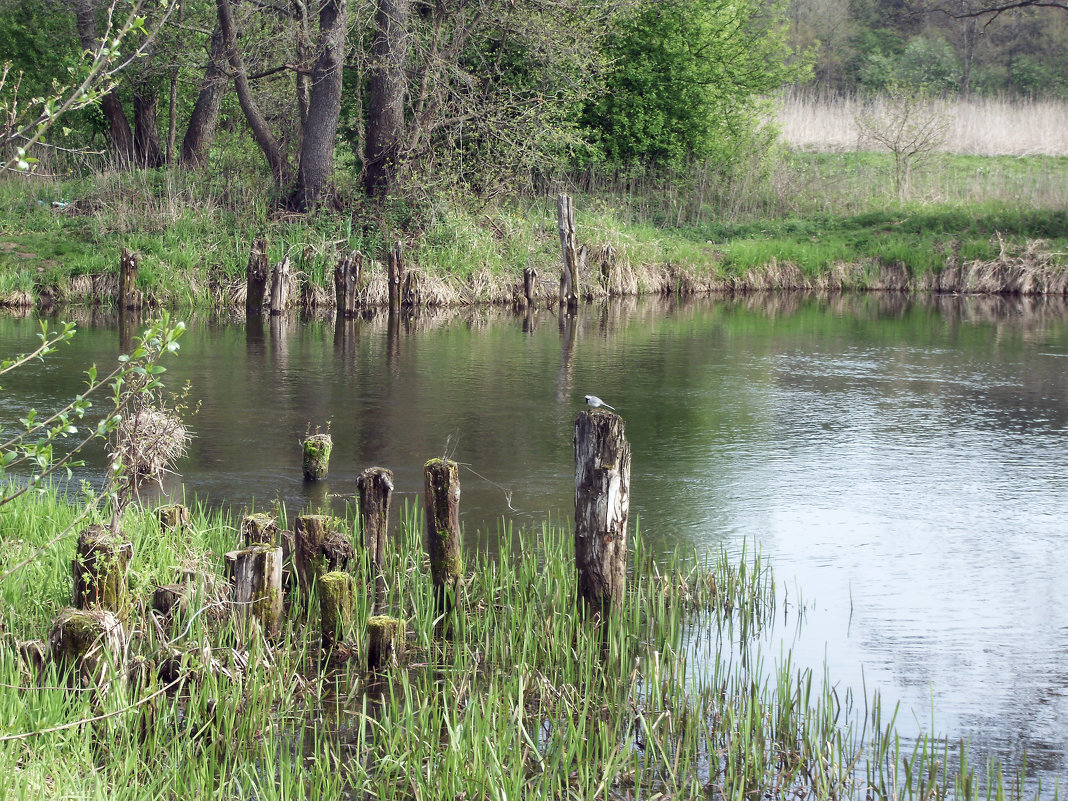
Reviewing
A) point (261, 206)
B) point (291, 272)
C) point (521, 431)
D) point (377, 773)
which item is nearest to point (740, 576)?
point (377, 773)

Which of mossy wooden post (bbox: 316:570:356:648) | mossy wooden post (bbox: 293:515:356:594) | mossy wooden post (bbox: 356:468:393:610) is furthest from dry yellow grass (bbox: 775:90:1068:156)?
mossy wooden post (bbox: 316:570:356:648)

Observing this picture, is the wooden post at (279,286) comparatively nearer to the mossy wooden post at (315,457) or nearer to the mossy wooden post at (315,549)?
the mossy wooden post at (315,457)

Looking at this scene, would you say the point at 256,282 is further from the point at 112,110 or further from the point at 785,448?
the point at 785,448

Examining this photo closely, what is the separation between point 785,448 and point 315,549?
19.3 feet

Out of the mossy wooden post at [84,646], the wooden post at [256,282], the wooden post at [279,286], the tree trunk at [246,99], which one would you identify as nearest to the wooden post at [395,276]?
the wooden post at [279,286]

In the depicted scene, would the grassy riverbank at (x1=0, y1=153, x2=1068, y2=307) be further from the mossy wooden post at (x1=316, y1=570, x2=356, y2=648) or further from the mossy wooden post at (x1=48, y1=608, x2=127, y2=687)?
the mossy wooden post at (x1=48, y1=608, x2=127, y2=687)

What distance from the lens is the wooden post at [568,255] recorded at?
20.6 metres

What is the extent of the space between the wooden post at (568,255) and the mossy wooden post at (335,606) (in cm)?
1592

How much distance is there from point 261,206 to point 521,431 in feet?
42.3

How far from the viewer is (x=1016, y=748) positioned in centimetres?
470

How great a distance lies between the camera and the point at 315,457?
845cm

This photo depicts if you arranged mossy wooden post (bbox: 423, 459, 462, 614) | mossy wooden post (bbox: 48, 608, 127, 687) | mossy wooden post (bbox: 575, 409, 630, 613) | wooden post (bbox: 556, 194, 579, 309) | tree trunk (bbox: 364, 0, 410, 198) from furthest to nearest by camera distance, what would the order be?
1. tree trunk (bbox: 364, 0, 410, 198)
2. wooden post (bbox: 556, 194, 579, 309)
3. mossy wooden post (bbox: 423, 459, 462, 614)
4. mossy wooden post (bbox: 575, 409, 630, 613)
5. mossy wooden post (bbox: 48, 608, 127, 687)

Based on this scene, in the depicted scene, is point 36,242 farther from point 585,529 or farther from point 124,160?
point 585,529

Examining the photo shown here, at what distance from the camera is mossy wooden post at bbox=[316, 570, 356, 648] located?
5211 millimetres
